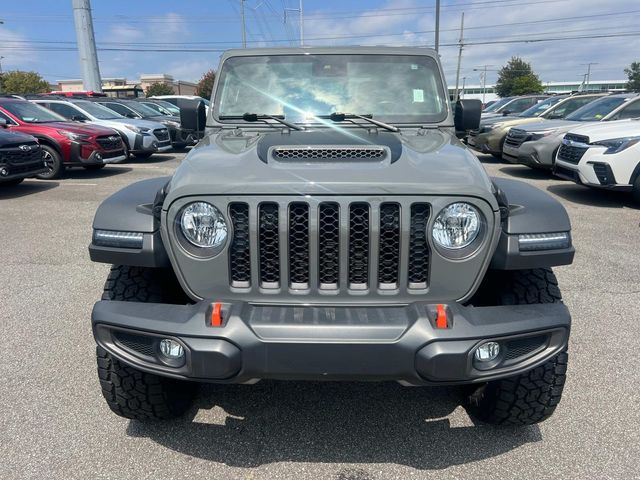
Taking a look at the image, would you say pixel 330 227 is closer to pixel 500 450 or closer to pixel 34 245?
pixel 500 450

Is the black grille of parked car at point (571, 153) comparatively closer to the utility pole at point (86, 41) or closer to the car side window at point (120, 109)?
the car side window at point (120, 109)

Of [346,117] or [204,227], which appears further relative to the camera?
[346,117]

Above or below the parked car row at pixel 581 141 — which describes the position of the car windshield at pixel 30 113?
above

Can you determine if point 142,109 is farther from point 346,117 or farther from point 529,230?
point 529,230

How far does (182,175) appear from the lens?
2.25 meters

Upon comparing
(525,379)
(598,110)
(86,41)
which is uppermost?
(86,41)

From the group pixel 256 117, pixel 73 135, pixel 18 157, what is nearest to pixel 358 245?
pixel 256 117

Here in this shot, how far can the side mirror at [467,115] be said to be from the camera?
11.3 feet

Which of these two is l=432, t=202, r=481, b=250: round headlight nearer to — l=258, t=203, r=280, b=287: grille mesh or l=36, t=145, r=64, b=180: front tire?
l=258, t=203, r=280, b=287: grille mesh

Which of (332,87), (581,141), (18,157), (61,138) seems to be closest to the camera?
(332,87)

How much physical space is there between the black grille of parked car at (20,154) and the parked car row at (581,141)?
23.9ft

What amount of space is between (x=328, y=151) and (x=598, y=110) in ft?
31.1

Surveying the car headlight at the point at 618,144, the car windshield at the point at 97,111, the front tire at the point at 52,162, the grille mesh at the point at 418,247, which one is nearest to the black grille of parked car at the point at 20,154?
the front tire at the point at 52,162

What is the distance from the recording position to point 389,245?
208 cm
